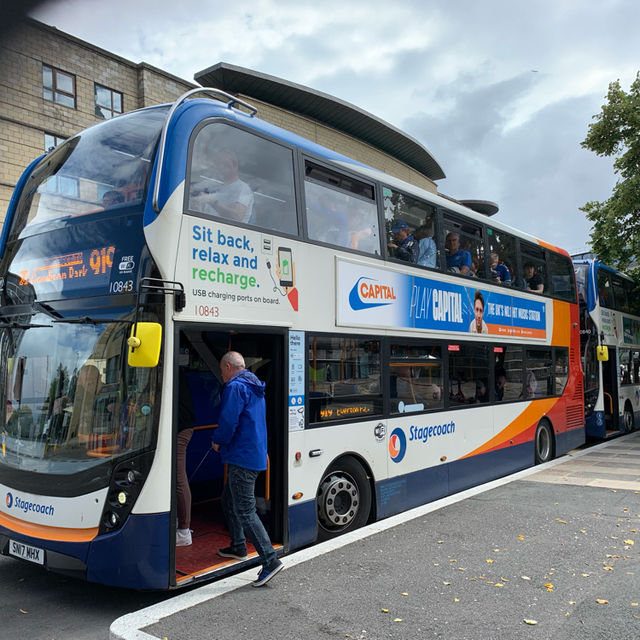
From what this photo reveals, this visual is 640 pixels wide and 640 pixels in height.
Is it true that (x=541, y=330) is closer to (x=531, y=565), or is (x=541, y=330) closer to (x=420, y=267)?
(x=420, y=267)

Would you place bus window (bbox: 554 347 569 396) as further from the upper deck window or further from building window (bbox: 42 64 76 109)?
building window (bbox: 42 64 76 109)

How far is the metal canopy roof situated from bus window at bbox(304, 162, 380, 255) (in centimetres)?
2736

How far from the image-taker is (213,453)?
7.71 metres

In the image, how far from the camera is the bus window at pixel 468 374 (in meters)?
8.57

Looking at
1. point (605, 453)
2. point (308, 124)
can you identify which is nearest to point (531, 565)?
point (605, 453)

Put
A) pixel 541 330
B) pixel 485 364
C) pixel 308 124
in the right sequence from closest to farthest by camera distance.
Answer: pixel 485 364 < pixel 541 330 < pixel 308 124

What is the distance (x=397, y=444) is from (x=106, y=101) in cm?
2328

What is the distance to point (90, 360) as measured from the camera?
485 centimetres

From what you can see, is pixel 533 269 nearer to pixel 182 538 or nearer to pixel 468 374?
pixel 468 374

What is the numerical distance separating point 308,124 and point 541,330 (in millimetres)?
27228

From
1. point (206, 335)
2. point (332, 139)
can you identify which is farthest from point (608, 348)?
point (332, 139)

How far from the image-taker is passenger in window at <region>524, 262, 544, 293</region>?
36.0 ft

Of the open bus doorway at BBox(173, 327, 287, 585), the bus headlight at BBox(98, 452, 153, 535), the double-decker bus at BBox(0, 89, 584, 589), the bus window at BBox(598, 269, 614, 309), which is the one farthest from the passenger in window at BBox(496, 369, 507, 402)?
the bus window at BBox(598, 269, 614, 309)

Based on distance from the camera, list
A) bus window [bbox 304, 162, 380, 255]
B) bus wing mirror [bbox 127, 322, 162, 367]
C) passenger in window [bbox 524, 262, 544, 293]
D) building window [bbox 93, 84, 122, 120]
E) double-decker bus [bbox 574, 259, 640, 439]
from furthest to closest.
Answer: building window [bbox 93, 84, 122, 120] → double-decker bus [bbox 574, 259, 640, 439] → passenger in window [bbox 524, 262, 544, 293] → bus window [bbox 304, 162, 380, 255] → bus wing mirror [bbox 127, 322, 162, 367]
